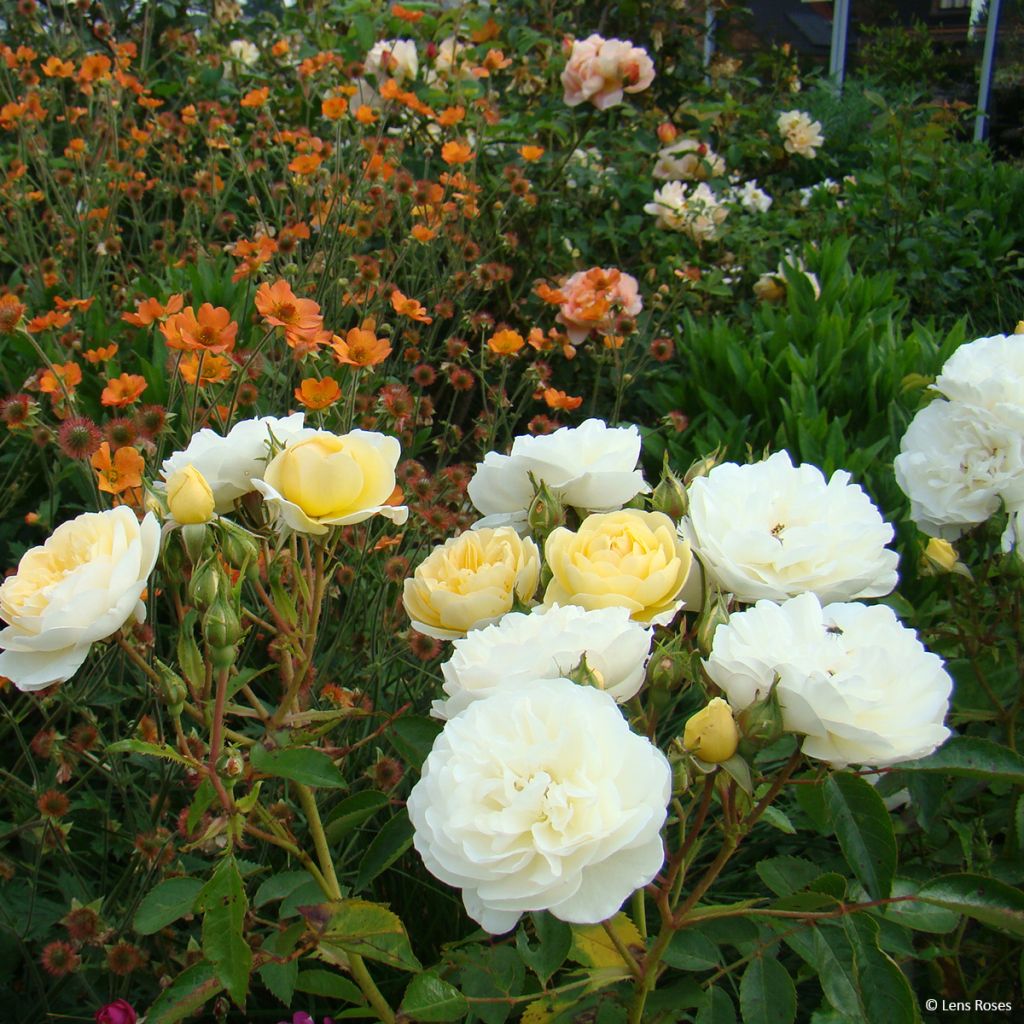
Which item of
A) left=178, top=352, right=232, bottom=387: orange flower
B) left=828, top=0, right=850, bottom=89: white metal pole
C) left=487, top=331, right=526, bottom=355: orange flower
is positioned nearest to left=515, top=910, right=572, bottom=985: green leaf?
left=178, top=352, right=232, bottom=387: orange flower

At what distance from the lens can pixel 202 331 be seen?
1.37 m

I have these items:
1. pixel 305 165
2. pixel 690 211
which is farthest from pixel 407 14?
pixel 305 165

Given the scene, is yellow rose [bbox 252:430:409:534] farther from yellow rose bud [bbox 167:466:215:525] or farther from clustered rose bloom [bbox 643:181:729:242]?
clustered rose bloom [bbox 643:181:729:242]

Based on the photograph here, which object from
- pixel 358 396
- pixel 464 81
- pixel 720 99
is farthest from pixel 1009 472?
pixel 720 99

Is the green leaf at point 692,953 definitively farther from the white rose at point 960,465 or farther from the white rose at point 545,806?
the white rose at point 960,465

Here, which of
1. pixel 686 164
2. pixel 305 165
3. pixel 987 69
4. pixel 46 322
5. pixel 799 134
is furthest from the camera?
pixel 987 69

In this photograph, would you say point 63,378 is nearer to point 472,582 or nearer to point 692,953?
point 472,582

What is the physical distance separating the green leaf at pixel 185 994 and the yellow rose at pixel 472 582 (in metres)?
0.34

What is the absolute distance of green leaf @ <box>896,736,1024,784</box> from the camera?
0.87m

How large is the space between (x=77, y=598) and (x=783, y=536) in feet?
1.75

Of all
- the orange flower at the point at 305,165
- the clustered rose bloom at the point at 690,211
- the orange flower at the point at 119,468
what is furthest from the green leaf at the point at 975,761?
the clustered rose bloom at the point at 690,211

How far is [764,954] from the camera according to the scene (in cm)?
86

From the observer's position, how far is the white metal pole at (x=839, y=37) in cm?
730

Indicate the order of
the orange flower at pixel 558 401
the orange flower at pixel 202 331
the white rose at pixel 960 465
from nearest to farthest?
the white rose at pixel 960 465
the orange flower at pixel 202 331
the orange flower at pixel 558 401
